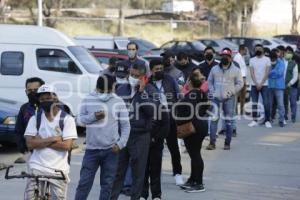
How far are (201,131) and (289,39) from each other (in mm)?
36939

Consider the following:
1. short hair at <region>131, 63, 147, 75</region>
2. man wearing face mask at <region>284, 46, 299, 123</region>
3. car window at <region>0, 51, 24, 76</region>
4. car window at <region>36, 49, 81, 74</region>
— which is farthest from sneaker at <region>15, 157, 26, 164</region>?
man wearing face mask at <region>284, 46, 299, 123</region>

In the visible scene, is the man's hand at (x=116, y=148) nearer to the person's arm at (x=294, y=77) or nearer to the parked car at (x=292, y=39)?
the person's arm at (x=294, y=77)

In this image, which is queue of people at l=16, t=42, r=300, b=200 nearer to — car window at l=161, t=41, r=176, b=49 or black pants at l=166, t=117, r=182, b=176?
black pants at l=166, t=117, r=182, b=176

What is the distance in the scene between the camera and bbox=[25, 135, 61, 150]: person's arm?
272 inches

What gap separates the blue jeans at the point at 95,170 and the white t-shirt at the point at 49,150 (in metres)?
1.02

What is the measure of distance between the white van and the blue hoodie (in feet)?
13.4

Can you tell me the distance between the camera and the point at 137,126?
28.2 ft

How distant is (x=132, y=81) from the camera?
8.76 m

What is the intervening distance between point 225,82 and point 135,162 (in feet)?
16.4

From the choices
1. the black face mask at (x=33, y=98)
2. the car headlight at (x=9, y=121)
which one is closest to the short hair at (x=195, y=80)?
the black face mask at (x=33, y=98)

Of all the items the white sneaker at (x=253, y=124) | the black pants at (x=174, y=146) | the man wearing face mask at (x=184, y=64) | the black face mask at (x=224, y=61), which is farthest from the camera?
the white sneaker at (x=253, y=124)

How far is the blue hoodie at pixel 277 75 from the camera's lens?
16750 millimetres

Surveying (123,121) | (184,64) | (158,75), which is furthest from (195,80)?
(184,64)

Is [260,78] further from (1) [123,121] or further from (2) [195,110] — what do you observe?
(1) [123,121]
